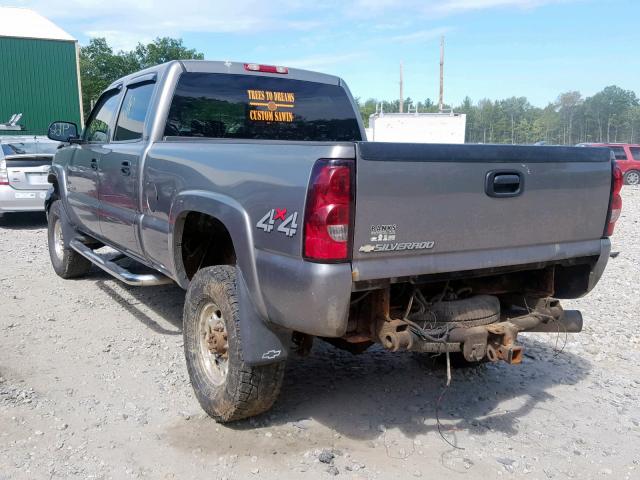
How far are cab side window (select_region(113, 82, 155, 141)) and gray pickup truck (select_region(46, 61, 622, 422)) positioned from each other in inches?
2.8

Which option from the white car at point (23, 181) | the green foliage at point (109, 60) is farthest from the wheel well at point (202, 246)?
the green foliage at point (109, 60)

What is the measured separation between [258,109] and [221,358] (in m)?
2.07

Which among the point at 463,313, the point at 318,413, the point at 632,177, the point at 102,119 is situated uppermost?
the point at 102,119

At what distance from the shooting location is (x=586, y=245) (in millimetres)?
3412

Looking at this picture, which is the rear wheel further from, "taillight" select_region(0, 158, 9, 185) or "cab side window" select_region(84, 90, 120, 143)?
"cab side window" select_region(84, 90, 120, 143)

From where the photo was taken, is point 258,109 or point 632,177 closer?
point 258,109

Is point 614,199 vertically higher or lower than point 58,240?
higher

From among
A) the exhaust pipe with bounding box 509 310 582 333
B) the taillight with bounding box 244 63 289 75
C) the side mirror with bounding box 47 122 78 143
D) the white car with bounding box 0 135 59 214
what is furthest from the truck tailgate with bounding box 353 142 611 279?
the white car with bounding box 0 135 59 214

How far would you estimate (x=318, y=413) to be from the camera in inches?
142

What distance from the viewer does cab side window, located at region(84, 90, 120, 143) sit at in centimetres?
529

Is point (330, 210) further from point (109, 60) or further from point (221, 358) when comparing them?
point (109, 60)

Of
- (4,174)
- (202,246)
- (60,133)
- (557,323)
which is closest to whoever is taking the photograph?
(557,323)

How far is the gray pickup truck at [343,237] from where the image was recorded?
261 cm

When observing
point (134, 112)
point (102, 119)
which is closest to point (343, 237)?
point (134, 112)
